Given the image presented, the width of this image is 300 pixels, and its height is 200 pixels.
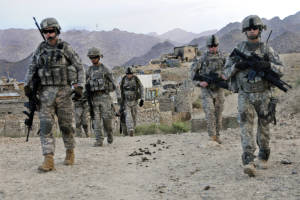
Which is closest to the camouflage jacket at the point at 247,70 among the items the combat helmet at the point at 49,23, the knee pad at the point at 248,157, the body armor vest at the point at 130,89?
the knee pad at the point at 248,157

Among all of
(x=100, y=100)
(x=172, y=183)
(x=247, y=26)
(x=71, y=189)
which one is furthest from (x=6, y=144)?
(x=247, y=26)

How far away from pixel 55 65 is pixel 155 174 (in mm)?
2026

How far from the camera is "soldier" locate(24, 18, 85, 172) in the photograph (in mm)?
5078

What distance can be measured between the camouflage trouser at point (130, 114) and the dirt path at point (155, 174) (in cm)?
203

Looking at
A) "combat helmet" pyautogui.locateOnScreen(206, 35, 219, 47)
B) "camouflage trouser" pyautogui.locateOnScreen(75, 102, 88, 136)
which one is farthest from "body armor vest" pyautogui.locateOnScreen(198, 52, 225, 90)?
"camouflage trouser" pyautogui.locateOnScreen(75, 102, 88, 136)

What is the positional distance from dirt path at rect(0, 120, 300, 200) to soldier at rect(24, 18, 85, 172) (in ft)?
1.81

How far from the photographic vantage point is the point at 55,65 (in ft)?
16.8

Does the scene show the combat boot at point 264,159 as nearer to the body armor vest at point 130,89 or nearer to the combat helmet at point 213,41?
the combat helmet at point 213,41

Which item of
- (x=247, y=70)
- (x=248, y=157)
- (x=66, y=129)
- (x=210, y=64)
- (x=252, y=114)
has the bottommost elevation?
(x=248, y=157)

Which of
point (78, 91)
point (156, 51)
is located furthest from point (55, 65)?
point (156, 51)

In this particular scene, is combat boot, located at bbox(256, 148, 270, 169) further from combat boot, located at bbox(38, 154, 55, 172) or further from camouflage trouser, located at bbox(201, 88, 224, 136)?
combat boot, located at bbox(38, 154, 55, 172)

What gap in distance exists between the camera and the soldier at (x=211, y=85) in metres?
6.83

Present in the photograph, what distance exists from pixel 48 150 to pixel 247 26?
3.05m

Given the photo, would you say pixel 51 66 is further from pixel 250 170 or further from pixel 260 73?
pixel 250 170
